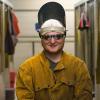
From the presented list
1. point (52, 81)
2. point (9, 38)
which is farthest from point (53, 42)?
point (9, 38)

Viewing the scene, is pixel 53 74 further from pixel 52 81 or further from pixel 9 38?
pixel 9 38

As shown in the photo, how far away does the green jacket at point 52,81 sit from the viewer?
6.54ft

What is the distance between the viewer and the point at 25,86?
6.50 feet

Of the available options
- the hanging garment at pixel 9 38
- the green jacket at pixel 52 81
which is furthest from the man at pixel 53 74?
the hanging garment at pixel 9 38

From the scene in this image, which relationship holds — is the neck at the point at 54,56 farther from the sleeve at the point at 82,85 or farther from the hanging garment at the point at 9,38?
the hanging garment at the point at 9,38

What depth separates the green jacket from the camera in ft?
6.54

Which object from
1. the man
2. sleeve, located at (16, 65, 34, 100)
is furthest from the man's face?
sleeve, located at (16, 65, 34, 100)

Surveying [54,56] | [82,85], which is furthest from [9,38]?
[82,85]

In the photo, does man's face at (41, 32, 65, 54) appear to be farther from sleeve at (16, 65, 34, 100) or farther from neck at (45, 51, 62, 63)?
sleeve at (16, 65, 34, 100)

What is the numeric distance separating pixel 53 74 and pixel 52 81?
5cm

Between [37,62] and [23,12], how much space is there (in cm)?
588

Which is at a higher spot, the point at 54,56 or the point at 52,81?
the point at 54,56

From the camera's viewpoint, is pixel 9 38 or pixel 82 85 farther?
pixel 9 38

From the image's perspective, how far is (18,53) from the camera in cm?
784
